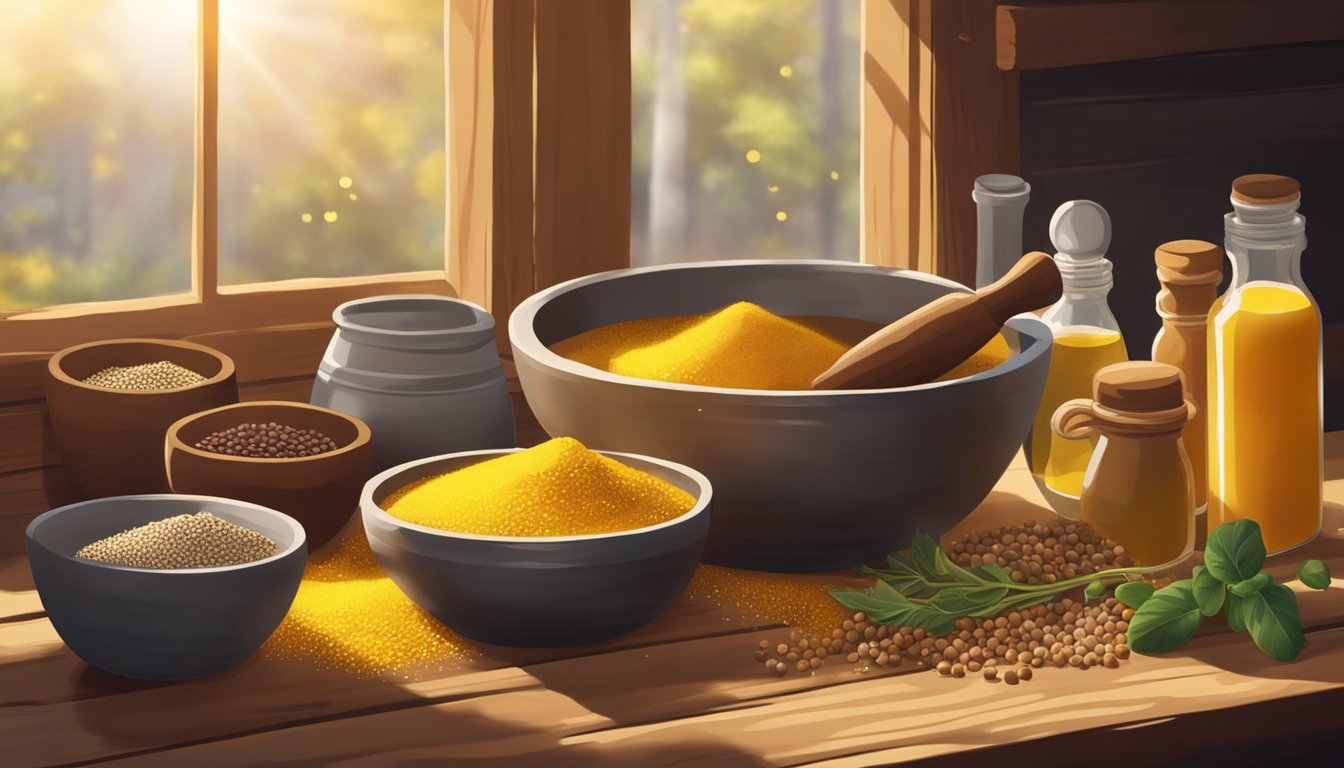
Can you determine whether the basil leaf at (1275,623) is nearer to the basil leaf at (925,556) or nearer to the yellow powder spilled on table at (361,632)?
the basil leaf at (925,556)

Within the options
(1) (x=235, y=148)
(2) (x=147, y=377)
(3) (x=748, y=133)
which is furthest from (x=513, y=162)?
(3) (x=748, y=133)

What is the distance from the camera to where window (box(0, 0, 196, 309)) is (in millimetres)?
5574

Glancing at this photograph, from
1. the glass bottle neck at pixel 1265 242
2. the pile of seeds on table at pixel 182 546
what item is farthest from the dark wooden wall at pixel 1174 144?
the pile of seeds on table at pixel 182 546

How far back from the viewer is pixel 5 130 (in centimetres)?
591

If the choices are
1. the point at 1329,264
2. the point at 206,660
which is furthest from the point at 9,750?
the point at 1329,264

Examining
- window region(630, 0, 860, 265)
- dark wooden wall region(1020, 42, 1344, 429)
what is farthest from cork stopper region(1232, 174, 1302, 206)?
window region(630, 0, 860, 265)

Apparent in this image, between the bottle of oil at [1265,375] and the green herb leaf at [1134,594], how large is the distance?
0.22m

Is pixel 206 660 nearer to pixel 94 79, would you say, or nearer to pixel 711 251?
pixel 94 79

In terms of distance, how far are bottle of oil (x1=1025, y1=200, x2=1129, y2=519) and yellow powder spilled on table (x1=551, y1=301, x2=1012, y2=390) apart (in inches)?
3.4

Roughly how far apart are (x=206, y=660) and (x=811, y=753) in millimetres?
430

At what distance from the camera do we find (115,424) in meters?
1.39

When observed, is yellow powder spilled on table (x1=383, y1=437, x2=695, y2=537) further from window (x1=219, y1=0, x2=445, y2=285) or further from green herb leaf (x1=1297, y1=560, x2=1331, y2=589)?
window (x1=219, y1=0, x2=445, y2=285)

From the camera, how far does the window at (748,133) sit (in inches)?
368

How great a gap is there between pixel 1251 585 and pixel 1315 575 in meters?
0.09
